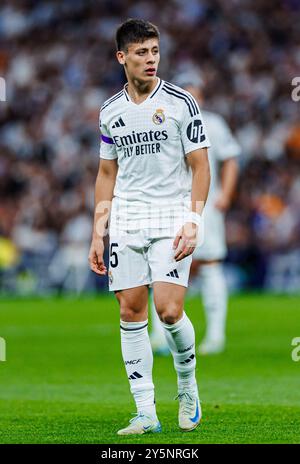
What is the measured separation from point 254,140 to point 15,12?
7325 mm

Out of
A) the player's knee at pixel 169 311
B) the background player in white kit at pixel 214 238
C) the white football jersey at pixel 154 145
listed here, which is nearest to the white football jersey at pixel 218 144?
the background player in white kit at pixel 214 238

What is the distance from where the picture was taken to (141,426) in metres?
6.40

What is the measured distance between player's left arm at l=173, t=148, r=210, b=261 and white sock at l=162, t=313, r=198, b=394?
432mm

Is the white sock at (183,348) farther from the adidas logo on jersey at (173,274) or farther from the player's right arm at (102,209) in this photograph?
the player's right arm at (102,209)

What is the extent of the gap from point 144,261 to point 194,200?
1.54 ft

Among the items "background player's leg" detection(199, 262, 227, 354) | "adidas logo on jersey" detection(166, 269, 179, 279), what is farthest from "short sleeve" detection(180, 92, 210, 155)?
"background player's leg" detection(199, 262, 227, 354)

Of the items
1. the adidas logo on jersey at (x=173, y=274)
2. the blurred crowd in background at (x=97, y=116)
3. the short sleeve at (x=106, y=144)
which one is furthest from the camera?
the blurred crowd in background at (x=97, y=116)

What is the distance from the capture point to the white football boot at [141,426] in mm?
6375

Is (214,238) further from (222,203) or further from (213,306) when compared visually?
(213,306)

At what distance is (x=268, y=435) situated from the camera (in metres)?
6.27

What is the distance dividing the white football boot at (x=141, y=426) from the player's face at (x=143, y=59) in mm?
1940

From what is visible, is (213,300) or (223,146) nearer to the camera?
(223,146)

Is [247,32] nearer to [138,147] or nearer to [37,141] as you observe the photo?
[37,141]

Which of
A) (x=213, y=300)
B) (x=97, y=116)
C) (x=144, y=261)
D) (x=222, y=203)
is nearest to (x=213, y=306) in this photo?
(x=213, y=300)
